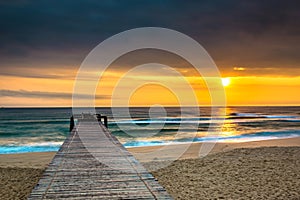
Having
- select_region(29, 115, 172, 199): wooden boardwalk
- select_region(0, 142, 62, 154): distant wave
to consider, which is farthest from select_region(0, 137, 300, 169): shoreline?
select_region(29, 115, 172, 199): wooden boardwalk

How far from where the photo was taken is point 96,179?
5895 millimetres

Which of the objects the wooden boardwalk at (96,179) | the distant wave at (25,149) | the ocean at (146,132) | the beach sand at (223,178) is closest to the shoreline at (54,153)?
the distant wave at (25,149)

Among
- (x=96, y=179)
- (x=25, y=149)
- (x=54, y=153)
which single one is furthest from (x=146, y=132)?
(x=96, y=179)

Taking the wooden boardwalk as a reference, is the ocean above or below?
above

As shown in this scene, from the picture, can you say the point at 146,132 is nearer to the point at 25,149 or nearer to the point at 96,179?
the point at 25,149

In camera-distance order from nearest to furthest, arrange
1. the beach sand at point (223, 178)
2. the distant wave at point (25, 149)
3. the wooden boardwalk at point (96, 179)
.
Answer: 1. the wooden boardwalk at point (96, 179)
2. the beach sand at point (223, 178)
3. the distant wave at point (25, 149)

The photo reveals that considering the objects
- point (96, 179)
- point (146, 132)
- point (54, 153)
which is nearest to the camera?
point (96, 179)

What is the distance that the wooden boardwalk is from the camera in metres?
4.85

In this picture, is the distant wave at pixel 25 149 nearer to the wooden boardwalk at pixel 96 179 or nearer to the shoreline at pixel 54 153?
the shoreline at pixel 54 153

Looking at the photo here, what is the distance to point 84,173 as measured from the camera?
21.0 ft

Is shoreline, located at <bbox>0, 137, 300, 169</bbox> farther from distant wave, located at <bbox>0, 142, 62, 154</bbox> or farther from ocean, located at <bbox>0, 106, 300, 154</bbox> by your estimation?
ocean, located at <bbox>0, 106, 300, 154</bbox>

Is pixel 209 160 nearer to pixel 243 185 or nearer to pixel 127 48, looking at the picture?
pixel 243 185

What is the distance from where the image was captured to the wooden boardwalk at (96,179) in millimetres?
4848

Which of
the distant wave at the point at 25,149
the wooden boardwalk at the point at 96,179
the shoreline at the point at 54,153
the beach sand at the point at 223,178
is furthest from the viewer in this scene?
the distant wave at the point at 25,149
